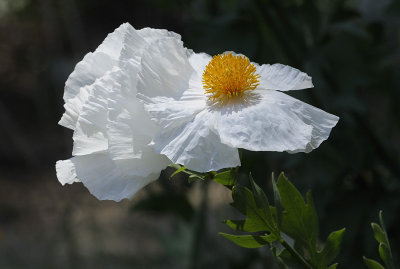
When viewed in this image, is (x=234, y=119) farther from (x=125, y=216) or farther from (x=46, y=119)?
(x=46, y=119)

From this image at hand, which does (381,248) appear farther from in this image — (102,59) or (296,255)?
(102,59)

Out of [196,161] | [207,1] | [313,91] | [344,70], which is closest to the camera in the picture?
[196,161]

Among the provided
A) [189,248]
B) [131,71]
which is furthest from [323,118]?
[189,248]

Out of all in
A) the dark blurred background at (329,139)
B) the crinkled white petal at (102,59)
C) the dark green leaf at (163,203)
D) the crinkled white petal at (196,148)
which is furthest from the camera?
the dark green leaf at (163,203)

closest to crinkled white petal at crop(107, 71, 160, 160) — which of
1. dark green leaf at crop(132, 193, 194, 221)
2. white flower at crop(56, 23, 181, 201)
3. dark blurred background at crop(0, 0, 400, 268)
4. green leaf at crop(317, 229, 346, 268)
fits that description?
white flower at crop(56, 23, 181, 201)

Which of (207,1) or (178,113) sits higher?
(207,1)

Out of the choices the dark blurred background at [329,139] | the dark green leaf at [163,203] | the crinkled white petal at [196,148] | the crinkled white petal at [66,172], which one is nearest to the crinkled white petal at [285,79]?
the crinkled white petal at [196,148]

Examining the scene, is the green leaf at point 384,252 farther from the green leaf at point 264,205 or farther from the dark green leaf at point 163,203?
the dark green leaf at point 163,203
